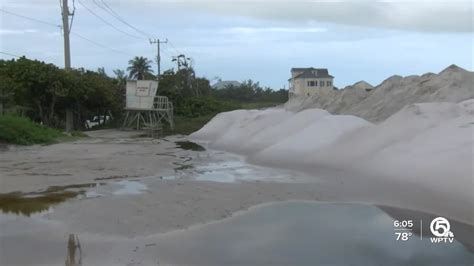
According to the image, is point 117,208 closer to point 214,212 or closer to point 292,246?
point 214,212

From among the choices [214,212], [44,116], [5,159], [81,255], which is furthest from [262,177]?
[44,116]

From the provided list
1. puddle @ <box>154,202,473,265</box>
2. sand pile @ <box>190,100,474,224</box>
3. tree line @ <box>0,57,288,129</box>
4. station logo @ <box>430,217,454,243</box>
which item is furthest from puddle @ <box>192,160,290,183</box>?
tree line @ <box>0,57,288,129</box>

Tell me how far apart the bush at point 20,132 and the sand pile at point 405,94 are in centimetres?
1477

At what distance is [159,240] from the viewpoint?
7523 mm

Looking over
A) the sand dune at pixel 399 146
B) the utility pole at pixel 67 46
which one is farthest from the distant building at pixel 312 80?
the sand dune at pixel 399 146

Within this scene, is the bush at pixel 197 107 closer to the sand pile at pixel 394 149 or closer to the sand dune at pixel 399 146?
the sand dune at pixel 399 146

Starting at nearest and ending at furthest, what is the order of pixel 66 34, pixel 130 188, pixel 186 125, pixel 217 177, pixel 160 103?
pixel 130 188
pixel 217 177
pixel 66 34
pixel 160 103
pixel 186 125

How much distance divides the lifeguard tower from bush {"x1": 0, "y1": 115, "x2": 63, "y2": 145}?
1369cm

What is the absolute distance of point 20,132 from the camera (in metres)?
22.5

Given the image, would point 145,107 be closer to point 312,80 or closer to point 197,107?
point 197,107

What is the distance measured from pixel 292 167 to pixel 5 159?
928 centimetres

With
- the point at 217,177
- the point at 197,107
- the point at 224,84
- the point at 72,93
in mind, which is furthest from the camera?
the point at 224,84

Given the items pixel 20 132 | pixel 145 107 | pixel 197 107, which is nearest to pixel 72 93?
pixel 145 107

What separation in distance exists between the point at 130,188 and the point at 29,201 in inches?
88.9
